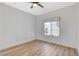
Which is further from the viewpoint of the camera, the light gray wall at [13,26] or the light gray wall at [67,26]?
the light gray wall at [67,26]

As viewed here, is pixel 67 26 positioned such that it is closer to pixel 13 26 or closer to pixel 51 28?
pixel 51 28

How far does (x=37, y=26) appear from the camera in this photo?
564 centimetres

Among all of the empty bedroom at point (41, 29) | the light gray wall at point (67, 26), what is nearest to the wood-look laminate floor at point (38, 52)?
the empty bedroom at point (41, 29)

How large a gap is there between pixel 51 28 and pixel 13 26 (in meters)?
2.21

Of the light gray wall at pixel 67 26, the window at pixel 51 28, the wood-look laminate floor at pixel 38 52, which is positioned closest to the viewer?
the wood-look laminate floor at pixel 38 52

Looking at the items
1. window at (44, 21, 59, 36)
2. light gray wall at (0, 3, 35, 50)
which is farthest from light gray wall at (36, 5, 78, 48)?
light gray wall at (0, 3, 35, 50)

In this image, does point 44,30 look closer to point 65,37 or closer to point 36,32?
point 36,32

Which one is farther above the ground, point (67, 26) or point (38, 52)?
point (67, 26)

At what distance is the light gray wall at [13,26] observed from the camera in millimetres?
3209

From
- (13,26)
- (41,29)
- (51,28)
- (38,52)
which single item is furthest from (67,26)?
(13,26)

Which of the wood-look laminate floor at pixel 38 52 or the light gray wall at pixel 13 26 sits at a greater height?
the light gray wall at pixel 13 26

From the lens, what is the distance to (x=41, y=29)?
532cm

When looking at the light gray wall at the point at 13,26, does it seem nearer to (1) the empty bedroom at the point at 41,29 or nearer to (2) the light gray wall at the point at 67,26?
(1) the empty bedroom at the point at 41,29

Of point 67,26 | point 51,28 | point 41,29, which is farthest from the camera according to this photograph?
point 41,29
